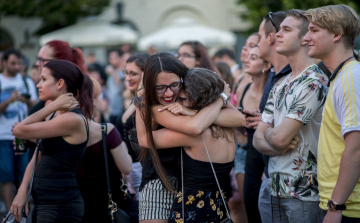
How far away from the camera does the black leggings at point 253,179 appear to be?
387 cm

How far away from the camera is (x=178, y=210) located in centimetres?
246

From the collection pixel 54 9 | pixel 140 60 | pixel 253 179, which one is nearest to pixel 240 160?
pixel 253 179

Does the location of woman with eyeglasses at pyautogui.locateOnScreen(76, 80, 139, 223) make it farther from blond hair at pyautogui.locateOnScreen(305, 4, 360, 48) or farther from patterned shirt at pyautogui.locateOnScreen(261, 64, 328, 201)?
blond hair at pyautogui.locateOnScreen(305, 4, 360, 48)

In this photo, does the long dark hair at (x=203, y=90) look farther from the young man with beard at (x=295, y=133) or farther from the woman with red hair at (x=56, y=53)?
the woman with red hair at (x=56, y=53)

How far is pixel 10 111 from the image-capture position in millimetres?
5738

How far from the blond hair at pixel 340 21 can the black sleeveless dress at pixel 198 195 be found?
1.09 metres

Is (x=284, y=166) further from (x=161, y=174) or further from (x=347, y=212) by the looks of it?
(x=161, y=174)

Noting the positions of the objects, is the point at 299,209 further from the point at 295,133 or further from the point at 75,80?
the point at 75,80

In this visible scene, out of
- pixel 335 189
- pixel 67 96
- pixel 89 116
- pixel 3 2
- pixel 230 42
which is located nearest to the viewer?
pixel 335 189

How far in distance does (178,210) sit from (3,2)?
56.9 ft

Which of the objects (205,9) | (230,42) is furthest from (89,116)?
(205,9)

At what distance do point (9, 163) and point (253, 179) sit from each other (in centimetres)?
349

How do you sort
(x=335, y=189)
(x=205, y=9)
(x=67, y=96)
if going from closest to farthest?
(x=335, y=189) → (x=67, y=96) → (x=205, y=9)

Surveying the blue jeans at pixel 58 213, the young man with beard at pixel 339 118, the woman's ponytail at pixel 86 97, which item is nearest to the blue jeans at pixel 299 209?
the young man with beard at pixel 339 118
